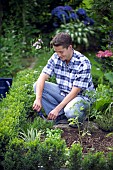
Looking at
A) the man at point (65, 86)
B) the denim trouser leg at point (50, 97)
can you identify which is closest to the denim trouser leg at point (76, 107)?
the man at point (65, 86)

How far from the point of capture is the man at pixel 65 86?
5.34 m

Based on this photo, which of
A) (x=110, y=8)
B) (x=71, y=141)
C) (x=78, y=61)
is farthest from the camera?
(x=110, y=8)

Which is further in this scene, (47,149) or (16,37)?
(16,37)

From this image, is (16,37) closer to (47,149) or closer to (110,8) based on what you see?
(110,8)

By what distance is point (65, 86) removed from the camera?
5.72 meters

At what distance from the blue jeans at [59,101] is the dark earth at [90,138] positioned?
0.56ft

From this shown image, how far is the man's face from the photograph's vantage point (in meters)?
5.34

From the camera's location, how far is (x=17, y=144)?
14.0 ft

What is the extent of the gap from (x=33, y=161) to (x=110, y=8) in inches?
131

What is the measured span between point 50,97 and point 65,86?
0.24m

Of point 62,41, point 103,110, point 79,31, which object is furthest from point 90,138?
point 79,31

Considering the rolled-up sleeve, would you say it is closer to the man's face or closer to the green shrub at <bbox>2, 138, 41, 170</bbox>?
the man's face

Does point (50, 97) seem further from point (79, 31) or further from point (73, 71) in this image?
point (79, 31)

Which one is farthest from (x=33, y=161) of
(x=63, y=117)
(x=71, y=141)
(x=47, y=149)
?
(x=63, y=117)
